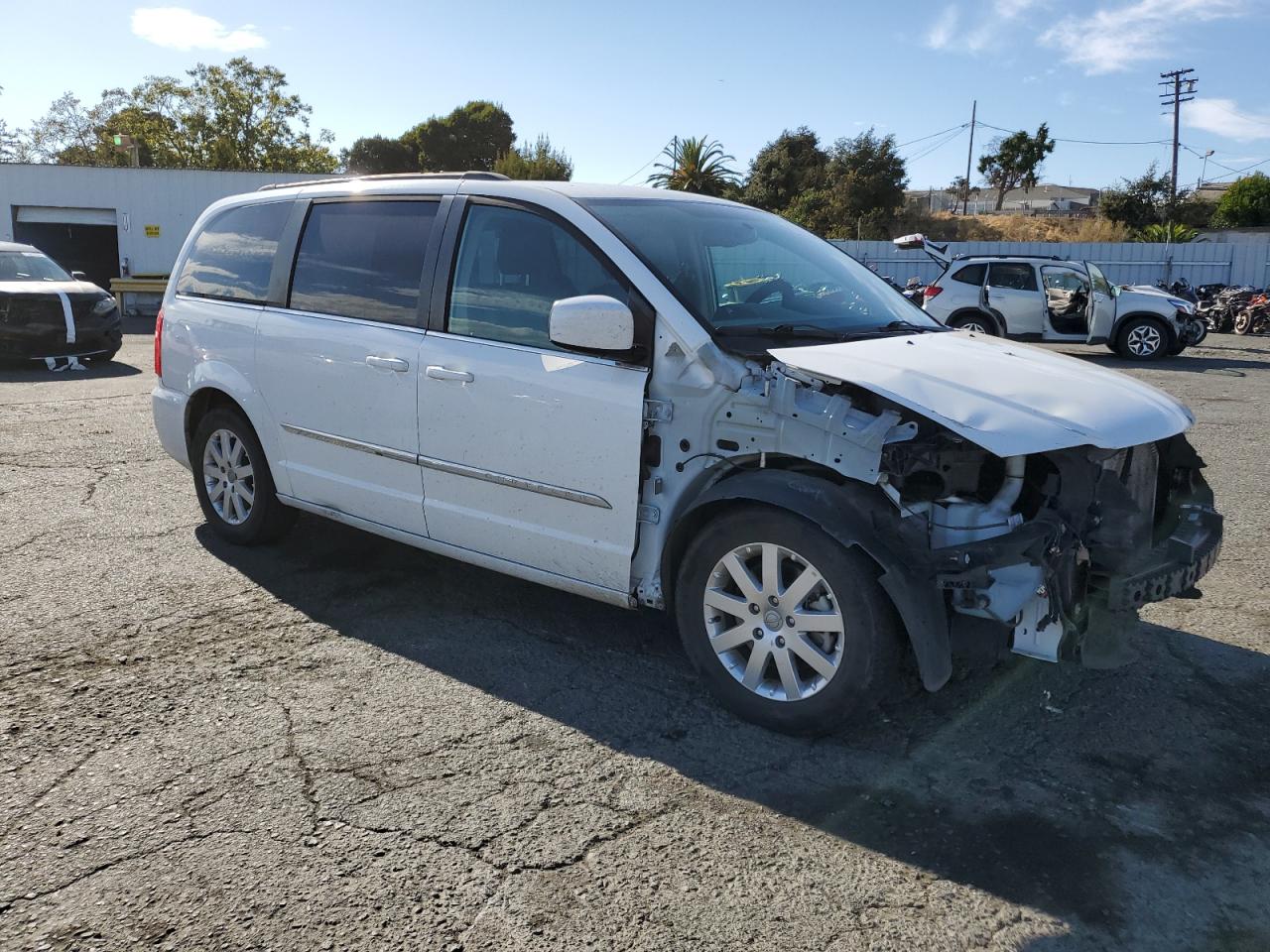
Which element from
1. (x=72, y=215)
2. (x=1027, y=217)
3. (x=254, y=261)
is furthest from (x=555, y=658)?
(x=1027, y=217)

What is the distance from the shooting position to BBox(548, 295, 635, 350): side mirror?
3453 millimetres

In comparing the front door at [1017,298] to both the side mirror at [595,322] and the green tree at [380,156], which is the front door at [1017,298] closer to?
the side mirror at [595,322]

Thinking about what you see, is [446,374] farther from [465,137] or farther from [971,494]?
[465,137]

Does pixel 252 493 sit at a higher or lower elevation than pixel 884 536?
lower

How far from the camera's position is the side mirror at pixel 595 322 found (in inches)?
136

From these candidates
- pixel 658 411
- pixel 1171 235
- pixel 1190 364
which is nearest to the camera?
pixel 658 411

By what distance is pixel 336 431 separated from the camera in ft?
14.8

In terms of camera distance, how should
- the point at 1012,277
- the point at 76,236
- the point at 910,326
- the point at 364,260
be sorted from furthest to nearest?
the point at 76,236
the point at 1012,277
the point at 364,260
the point at 910,326

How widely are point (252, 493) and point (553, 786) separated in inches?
114

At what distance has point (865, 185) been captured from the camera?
4797cm

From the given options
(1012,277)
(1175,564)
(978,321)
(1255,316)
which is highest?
(1012,277)

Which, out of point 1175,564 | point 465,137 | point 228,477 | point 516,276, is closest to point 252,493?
point 228,477

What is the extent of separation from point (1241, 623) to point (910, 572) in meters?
2.32

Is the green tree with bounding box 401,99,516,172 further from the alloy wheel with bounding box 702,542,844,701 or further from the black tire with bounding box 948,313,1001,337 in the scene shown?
the alloy wheel with bounding box 702,542,844,701
